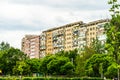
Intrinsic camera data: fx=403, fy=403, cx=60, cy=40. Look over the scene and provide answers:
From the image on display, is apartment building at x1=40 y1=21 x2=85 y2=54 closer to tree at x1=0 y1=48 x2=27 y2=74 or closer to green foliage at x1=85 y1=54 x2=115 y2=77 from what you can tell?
tree at x1=0 y1=48 x2=27 y2=74

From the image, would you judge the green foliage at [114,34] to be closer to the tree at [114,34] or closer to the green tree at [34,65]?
the tree at [114,34]

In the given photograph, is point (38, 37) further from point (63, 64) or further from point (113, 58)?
point (113, 58)

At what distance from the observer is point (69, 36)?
16988cm

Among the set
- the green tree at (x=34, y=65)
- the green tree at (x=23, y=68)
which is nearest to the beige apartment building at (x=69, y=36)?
the green tree at (x=34, y=65)

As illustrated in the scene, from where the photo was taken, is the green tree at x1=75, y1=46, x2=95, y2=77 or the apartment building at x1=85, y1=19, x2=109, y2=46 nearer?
the green tree at x1=75, y1=46, x2=95, y2=77

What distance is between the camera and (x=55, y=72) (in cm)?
9488

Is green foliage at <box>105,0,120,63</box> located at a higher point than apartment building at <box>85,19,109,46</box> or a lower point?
lower

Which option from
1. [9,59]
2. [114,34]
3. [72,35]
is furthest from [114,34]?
[72,35]

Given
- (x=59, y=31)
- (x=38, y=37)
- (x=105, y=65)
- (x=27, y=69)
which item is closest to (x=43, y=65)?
(x=27, y=69)

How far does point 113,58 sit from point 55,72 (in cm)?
6325

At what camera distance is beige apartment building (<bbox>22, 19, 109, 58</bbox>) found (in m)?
151

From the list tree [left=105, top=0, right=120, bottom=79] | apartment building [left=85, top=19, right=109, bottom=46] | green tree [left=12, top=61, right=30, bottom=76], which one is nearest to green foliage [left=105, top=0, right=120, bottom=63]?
tree [left=105, top=0, right=120, bottom=79]

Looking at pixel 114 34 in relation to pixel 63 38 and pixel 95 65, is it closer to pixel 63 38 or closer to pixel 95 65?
pixel 95 65

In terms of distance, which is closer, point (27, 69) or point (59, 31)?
point (27, 69)
